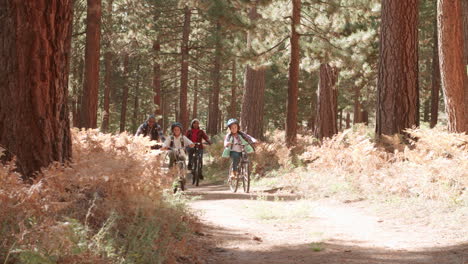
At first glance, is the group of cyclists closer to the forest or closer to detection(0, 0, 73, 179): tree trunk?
the forest

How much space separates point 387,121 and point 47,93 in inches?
Result: 371

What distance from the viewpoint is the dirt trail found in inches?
240

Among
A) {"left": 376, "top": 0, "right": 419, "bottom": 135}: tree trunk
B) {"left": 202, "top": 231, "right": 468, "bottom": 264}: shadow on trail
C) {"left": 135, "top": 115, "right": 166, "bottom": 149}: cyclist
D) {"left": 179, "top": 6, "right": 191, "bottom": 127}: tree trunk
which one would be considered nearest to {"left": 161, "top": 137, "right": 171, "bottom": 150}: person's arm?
{"left": 135, "top": 115, "right": 166, "bottom": 149}: cyclist

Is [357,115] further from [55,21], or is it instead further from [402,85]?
[55,21]

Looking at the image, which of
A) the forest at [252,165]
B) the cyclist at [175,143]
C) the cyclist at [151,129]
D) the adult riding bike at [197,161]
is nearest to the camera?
the forest at [252,165]

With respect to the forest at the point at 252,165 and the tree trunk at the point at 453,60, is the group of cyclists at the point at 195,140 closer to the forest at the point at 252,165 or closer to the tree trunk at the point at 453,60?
the forest at the point at 252,165

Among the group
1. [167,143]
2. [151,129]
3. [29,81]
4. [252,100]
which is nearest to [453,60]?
[167,143]

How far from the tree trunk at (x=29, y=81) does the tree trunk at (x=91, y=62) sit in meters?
8.14

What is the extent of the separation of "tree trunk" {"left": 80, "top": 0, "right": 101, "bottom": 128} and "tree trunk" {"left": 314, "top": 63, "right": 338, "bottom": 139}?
9193mm

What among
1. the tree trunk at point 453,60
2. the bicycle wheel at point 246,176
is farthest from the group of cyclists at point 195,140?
the tree trunk at point 453,60

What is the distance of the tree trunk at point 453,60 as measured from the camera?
40.1 feet

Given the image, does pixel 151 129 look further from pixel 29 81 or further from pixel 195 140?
pixel 29 81

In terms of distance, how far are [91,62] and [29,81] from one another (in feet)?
28.1

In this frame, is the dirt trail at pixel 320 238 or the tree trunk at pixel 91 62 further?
the tree trunk at pixel 91 62
